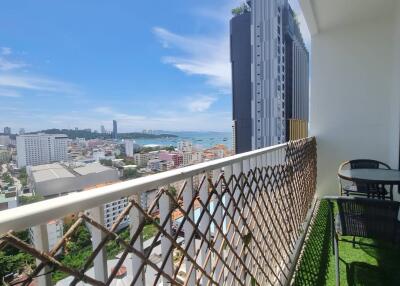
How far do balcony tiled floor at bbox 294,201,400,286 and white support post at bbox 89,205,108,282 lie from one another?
2107 mm

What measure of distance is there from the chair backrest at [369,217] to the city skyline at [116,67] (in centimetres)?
2337

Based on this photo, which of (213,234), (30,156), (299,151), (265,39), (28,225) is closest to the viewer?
(28,225)

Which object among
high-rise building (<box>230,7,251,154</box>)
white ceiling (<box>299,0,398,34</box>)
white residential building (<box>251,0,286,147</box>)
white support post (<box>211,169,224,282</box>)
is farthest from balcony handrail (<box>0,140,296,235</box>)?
high-rise building (<box>230,7,251,154</box>)

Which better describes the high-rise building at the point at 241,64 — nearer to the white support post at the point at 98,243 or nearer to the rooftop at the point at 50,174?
the rooftop at the point at 50,174

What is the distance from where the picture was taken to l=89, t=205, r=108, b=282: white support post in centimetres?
75

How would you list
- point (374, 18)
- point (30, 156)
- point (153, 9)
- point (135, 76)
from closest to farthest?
1. point (30, 156)
2. point (374, 18)
3. point (153, 9)
4. point (135, 76)

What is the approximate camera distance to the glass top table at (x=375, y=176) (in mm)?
2803

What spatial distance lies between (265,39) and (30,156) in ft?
46.5

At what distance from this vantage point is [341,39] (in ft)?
16.4

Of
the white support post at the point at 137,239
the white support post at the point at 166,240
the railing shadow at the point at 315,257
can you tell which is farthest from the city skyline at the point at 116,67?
the white support post at the point at 137,239

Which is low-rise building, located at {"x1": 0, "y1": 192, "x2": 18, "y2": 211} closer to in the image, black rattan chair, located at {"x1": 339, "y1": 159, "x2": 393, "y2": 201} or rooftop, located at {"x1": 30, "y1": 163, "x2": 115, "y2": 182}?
rooftop, located at {"x1": 30, "y1": 163, "x2": 115, "y2": 182}

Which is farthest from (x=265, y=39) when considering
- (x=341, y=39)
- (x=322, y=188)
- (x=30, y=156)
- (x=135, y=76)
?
(x=135, y=76)

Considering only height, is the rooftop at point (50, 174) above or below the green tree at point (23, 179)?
above

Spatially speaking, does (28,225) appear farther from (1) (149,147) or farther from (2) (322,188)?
(2) (322,188)
